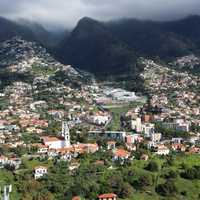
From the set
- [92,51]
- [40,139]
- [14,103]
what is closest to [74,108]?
[14,103]

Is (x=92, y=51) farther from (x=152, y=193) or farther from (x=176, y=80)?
(x=152, y=193)

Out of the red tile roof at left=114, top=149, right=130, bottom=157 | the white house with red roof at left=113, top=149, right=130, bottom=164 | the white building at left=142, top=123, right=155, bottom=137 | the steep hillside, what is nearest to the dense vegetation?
the white house with red roof at left=113, top=149, right=130, bottom=164

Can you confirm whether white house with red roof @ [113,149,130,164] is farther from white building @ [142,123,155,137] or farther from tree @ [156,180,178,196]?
white building @ [142,123,155,137]

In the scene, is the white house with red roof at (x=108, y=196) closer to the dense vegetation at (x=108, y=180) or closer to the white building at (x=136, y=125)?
the dense vegetation at (x=108, y=180)

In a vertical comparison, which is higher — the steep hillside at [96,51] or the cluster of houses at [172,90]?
the steep hillside at [96,51]

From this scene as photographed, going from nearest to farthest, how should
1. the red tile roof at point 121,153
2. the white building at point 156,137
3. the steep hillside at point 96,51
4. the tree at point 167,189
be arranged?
1. the tree at point 167,189
2. the red tile roof at point 121,153
3. the white building at point 156,137
4. the steep hillside at point 96,51

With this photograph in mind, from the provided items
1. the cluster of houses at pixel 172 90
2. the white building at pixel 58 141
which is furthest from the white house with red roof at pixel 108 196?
the cluster of houses at pixel 172 90

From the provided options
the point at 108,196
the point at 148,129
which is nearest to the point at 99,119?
the point at 148,129
